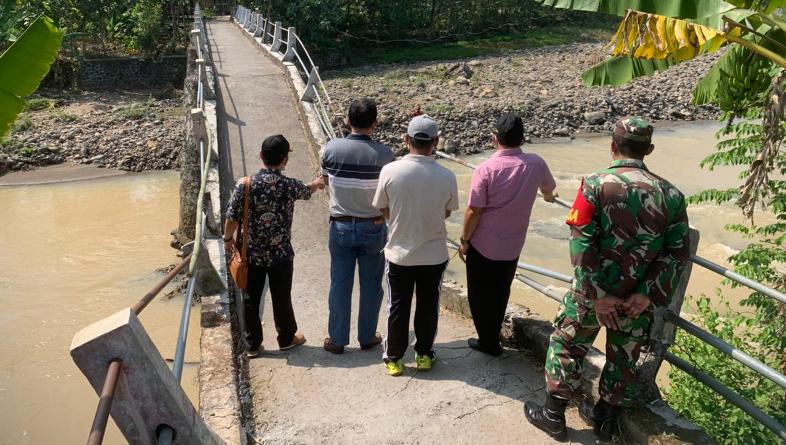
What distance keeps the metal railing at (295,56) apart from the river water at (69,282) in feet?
11.7

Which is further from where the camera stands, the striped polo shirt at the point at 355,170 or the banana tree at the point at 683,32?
the striped polo shirt at the point at 355,170

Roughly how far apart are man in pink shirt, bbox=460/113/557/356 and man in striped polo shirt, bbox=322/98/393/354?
618 mm

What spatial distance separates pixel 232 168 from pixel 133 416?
7154 millimetres

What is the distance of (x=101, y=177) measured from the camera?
58.0 feet

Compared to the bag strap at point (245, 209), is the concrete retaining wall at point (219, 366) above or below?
below

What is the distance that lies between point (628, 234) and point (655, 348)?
762 millimetres

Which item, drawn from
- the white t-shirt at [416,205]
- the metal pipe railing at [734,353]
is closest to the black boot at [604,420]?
the metal pipe railing at [734,353]

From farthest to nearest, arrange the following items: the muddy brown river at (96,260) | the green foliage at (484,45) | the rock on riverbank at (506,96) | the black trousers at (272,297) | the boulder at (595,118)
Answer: the green foliage at (484,45) → the boulder at (595,118) → the rock on riverbank at (506,96) → the muddy brown river at (96,260) → the black trousers at (272,297)

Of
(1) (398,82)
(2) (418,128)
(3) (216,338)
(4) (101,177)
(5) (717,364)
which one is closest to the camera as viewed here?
(2) (418,128)

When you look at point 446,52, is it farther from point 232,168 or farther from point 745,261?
point 745,261

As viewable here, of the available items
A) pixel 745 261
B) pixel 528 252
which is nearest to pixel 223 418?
pixel 745 261

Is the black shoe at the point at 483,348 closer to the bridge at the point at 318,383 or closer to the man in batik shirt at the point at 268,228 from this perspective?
the bridge at the point at 318,383

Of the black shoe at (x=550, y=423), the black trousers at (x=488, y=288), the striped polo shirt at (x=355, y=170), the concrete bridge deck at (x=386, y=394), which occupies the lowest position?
the concrete bridge deck at (x=386, y=394)

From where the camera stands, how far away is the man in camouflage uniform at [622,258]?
319cm
